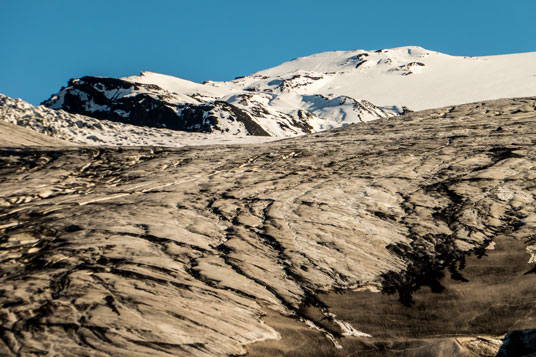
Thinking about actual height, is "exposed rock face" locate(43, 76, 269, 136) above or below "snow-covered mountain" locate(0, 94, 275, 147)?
above

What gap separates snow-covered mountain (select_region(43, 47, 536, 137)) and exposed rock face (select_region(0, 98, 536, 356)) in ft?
186

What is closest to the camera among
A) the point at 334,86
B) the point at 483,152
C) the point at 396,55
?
the point at 483,152

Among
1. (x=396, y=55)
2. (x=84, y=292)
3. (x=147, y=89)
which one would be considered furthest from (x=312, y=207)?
(x=396, y=55)

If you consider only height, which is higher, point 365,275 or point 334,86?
point 334,86

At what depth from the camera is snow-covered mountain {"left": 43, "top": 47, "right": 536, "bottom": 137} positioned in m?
81.9

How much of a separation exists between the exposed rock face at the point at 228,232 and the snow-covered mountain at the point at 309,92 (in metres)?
56.7

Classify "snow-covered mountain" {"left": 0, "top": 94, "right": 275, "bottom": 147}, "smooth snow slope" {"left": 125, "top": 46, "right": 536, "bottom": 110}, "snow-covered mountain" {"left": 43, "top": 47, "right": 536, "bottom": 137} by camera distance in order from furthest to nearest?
"smooth snow slope" {"left": 125, "top": 46, "right": 536, "bottom": 110}, "snow-covered mountain" {"left": 43, "top": 47, "right": 536, "bottom": 137}, "snow-covered mountain" {"left": 0, "top": 94, "right": 275, "bottom": 147}

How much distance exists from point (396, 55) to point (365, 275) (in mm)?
187332

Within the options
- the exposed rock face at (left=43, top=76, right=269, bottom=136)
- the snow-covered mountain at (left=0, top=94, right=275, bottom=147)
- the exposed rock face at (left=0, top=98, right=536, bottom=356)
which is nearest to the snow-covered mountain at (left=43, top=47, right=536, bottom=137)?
the exposed rock face at (left=43, top=76, right=269, bottom=136)

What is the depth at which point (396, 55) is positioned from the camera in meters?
184

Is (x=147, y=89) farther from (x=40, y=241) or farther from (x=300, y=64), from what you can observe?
(x=300, y=64)

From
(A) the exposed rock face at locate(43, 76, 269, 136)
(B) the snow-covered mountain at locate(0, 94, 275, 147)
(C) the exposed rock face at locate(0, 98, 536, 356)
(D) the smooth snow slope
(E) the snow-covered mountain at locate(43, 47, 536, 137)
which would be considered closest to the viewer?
(C) the exposed rock face at locate(0, 98, 536, 356)

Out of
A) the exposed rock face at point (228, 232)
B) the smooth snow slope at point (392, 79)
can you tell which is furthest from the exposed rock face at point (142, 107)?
the exposed rock face at point (228, 232)

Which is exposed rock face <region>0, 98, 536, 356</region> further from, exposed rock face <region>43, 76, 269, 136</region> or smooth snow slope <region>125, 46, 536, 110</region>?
smooth snow slope <region>125, 46, 536, 110</region>
